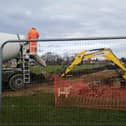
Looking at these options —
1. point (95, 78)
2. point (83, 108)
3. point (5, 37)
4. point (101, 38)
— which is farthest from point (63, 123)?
point (5, 37)

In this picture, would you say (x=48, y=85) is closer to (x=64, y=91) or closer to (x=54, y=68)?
(x=54, y=68)

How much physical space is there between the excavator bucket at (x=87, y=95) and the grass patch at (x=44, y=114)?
288mm

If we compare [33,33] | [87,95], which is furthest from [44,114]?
[33,33]

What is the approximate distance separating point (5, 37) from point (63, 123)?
31.7 feet

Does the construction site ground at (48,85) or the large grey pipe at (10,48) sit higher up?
the large grey pipe at (10,48)

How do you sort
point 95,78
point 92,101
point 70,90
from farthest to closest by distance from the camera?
point 70,90 → point 92,101 → point 95,78

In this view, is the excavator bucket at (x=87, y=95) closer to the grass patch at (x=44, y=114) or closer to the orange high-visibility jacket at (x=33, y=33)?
the grass patch at (x=44, y=114)

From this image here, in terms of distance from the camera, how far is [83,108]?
9398 millimetres

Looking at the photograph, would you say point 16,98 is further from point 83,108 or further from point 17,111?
point 83,108

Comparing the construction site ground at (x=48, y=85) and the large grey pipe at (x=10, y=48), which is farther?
the large grey pipe at (x=10, y=48)

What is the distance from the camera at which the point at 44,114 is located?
8.83 m

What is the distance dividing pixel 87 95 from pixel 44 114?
73.8 inches

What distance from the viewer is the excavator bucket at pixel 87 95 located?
9641 mm

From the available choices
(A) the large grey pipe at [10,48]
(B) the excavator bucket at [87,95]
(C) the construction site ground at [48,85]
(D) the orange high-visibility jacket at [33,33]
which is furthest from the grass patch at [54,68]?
(D) the orange high-visibility jacket at [33,33]
